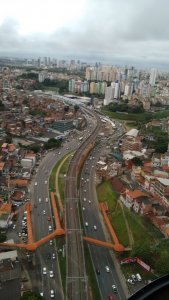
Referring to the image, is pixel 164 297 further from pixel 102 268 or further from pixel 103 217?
pixel 103 217

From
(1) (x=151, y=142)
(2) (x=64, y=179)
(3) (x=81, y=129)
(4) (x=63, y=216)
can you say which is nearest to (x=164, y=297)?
(4) (x=63, y=216)

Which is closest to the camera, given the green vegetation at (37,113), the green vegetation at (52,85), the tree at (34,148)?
the tree at (34,148)

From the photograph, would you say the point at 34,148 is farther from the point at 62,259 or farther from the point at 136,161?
A: the point at 62,259

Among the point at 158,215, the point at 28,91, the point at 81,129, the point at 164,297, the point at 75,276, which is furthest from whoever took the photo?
the point at 28,91

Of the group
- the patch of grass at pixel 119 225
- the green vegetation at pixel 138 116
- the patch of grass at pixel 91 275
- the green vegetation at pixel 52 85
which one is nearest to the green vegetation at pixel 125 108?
the green vegetation at pixel 138 116

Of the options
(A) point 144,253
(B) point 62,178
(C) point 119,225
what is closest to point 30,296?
(A) point 144,253

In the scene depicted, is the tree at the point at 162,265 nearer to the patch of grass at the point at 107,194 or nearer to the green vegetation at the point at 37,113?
the patch of grass at the point at 107,194
